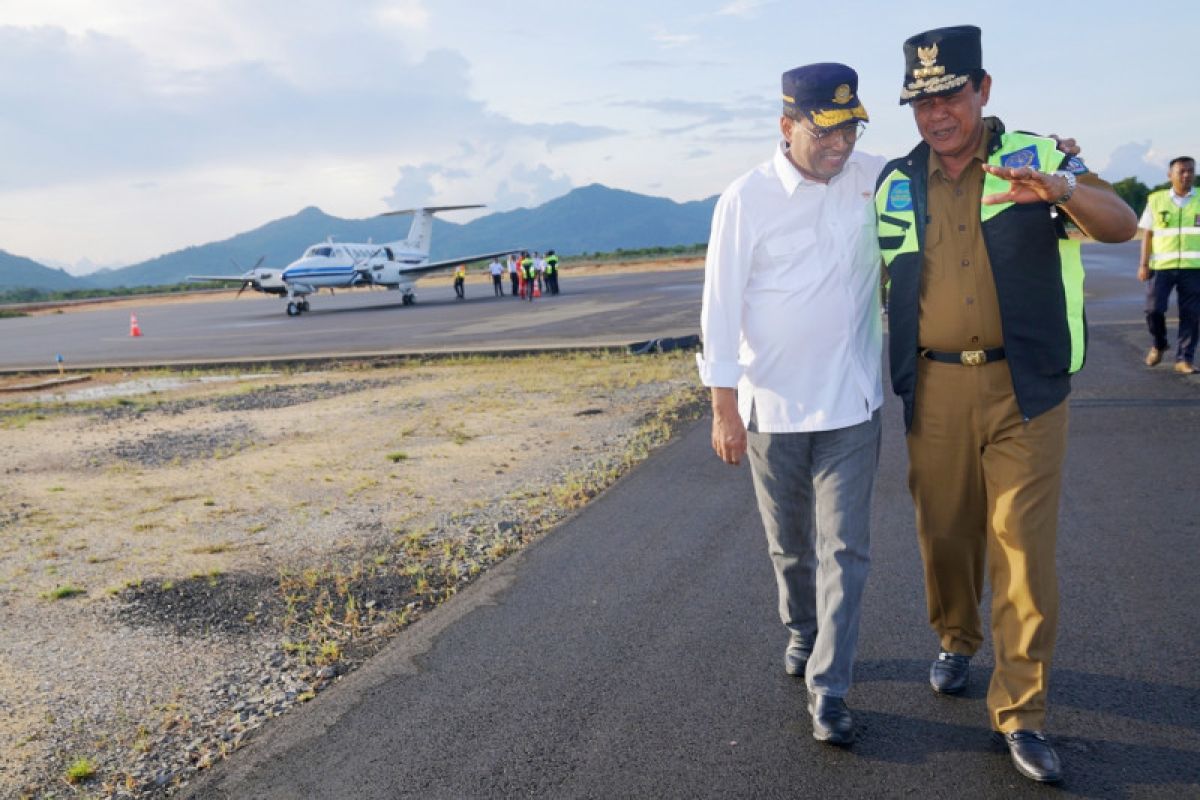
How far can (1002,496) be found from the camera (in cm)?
330

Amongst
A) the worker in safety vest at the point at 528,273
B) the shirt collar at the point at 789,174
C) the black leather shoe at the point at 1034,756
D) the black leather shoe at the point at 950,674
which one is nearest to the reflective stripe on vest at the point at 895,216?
the shirt collar at the point at 789,174

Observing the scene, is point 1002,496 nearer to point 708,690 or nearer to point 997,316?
point 997,316

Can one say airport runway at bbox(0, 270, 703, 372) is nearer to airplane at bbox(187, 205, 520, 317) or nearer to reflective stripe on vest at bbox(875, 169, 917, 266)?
airplane at bbox(187, 205, 520, 317)

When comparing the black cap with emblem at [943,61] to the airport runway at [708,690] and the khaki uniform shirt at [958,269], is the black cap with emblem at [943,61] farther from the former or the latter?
the airport runway at [708,690]

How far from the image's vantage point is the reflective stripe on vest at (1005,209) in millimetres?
3182

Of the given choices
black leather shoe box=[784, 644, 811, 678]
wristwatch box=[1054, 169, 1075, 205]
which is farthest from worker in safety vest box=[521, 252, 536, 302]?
wristwatch box=[1054, 169, 1075, 205]

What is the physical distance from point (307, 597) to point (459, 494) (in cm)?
227

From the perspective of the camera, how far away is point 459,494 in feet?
24.7

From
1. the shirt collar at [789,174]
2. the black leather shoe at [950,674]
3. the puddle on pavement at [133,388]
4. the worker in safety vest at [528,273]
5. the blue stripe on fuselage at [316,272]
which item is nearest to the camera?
the shirt collar at [789,174]

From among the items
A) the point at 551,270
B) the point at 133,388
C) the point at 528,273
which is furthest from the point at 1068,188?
the point at 551,270

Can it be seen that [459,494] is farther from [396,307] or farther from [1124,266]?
[396,307]

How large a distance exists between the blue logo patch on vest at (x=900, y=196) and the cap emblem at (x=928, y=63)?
0.35m

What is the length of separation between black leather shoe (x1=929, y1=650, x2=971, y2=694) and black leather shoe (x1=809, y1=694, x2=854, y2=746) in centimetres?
50

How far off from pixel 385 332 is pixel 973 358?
21947mm
